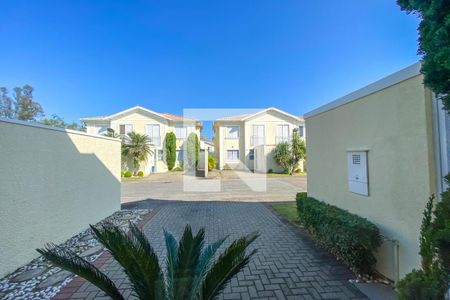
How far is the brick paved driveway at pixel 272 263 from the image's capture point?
3264 millimetres

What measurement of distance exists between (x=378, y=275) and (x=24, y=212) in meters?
6.68

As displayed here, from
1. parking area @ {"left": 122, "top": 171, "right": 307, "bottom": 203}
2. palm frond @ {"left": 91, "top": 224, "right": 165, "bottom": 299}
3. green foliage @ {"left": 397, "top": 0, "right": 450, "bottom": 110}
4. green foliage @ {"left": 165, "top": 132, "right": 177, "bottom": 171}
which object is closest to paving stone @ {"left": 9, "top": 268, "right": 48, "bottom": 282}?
palm frond @ {"left": 91, "top": 224, "right": 165, "bottom": 299}

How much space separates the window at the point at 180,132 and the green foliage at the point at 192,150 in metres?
1.02

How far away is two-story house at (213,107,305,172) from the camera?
26984 millimetres

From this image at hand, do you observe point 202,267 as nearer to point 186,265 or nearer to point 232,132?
point 186,265

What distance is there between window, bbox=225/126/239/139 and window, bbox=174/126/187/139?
5558 millimetres

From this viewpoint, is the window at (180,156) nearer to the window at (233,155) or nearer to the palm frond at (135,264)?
the window at (233,155)

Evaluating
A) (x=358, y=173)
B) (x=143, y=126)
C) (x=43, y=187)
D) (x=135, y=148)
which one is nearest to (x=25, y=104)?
(x=143, y=126)

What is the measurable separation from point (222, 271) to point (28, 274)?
4.08m

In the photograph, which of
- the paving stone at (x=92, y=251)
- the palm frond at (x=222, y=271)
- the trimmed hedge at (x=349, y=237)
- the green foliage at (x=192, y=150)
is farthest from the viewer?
the green foliage at (x=192, y=150)

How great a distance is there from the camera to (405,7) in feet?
7.20

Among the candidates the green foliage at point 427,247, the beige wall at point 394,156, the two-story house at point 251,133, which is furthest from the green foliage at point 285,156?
the green foliage at point 427,247

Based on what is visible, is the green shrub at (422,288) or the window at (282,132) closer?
the green shrub at (422,288)

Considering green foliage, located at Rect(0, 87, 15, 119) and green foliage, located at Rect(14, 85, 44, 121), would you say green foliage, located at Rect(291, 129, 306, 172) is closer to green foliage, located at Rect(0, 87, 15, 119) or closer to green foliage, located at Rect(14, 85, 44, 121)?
green foliage, located at Rect(14, 85, 44, 121)
